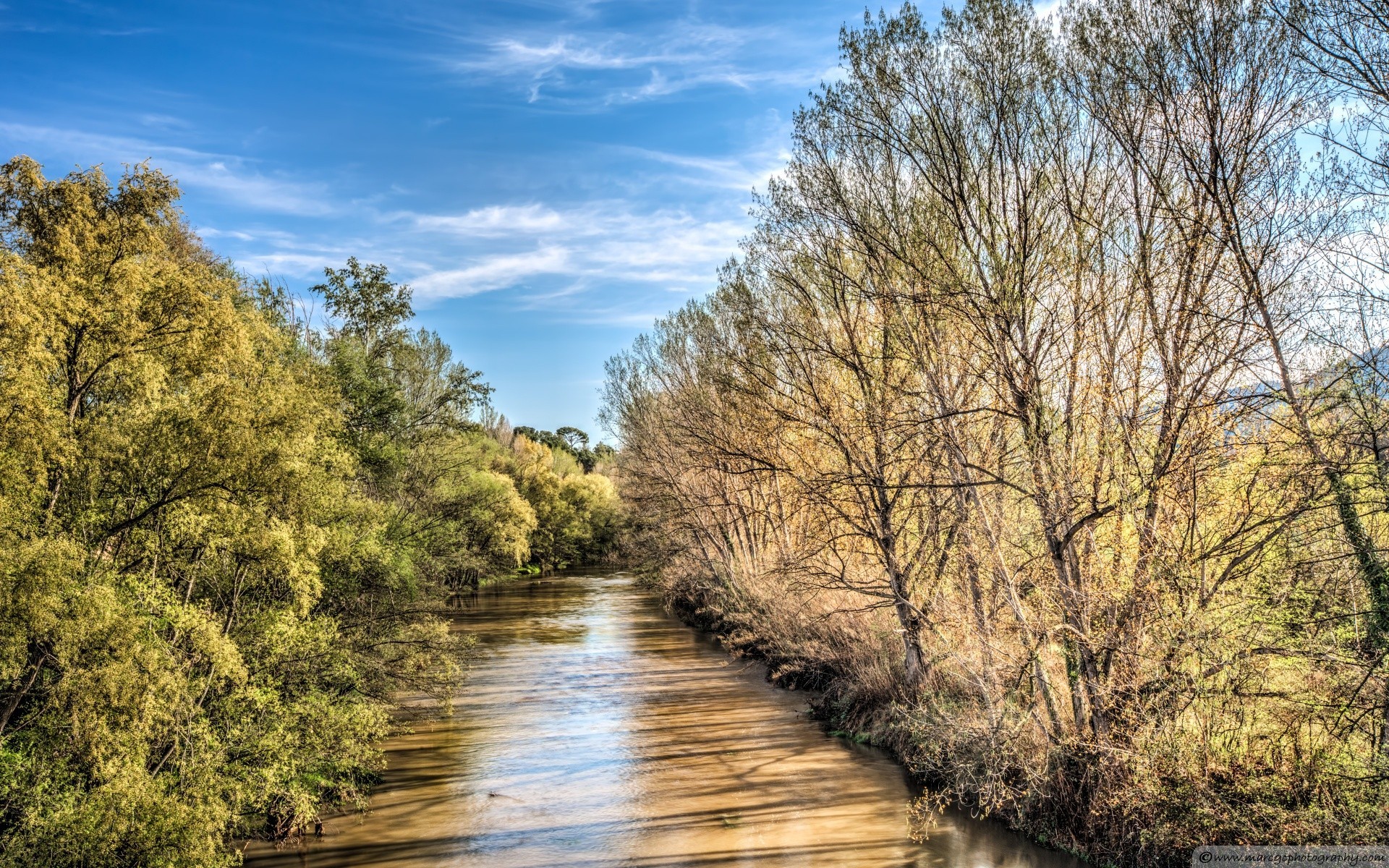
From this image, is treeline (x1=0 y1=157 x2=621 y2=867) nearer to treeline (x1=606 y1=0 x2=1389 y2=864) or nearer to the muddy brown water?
the muddy brown water

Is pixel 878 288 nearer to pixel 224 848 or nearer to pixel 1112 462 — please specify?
pixel 1112 462

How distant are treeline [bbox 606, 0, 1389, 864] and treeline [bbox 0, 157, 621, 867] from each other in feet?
27.8

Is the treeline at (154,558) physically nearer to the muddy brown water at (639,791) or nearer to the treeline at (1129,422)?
the muddy brown water at (639,791)

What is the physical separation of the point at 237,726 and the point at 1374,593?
13.9 m

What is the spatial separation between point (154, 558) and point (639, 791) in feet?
27.2

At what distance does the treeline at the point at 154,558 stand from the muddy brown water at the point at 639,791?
1622mm

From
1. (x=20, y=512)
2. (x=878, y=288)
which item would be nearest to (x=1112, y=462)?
(x=878, y=288)

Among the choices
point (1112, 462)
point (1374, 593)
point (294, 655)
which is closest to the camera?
point (1374, 593)

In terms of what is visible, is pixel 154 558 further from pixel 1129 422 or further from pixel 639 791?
pixel 1129 422

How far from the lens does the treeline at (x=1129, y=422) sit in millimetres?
8461

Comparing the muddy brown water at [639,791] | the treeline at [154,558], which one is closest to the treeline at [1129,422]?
the muddy brown water at [639,791]

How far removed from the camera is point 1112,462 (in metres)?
10.1

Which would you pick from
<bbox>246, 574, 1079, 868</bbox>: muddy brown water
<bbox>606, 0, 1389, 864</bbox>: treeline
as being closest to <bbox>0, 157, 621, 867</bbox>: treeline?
<bbox>246, 574, 1079, 868</bbox>: muddy brown water

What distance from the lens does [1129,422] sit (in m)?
9.88
